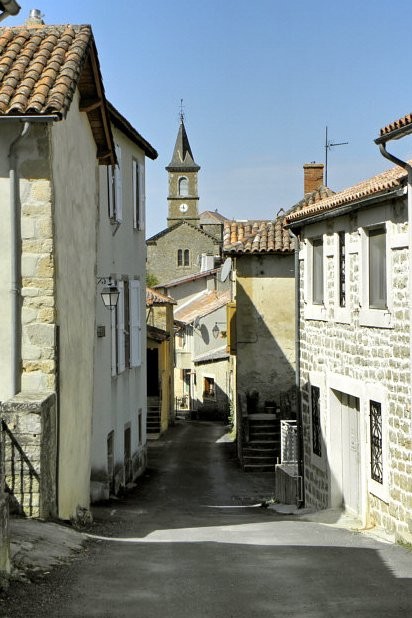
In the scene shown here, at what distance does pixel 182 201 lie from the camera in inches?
4141

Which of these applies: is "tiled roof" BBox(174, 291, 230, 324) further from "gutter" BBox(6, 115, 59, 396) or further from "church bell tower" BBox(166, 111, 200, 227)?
"church bell tower" BBox(166, 111, 200, 227)

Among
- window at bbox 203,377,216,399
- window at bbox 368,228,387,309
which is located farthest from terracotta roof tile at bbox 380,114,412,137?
window at bbox 203,377,216,399

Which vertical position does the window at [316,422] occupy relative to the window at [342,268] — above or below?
below

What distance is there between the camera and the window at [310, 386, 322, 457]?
1661 centimetres

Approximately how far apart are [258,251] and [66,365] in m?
15.1

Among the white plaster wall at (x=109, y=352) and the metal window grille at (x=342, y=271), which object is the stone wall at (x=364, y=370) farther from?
the white plaster wall at (x=109, y=352)

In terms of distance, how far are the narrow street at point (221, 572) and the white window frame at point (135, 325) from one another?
5.80m

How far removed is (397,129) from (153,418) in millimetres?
25114

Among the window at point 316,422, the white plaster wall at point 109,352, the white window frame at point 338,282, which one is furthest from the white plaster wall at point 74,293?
the window at point 316,422

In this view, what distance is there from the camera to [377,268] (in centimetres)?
1339

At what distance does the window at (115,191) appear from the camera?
18781 millimetres

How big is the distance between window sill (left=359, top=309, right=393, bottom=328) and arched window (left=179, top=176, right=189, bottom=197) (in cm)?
Result: 9282

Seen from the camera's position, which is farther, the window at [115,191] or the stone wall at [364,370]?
the window at [115,191]

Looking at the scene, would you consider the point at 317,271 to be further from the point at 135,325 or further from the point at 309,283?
the point at 135,325
